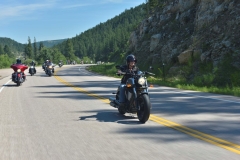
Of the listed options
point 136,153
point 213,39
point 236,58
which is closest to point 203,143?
point 136,153

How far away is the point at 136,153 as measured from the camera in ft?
19.6

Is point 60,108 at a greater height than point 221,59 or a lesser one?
lesser

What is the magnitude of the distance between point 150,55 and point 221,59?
14549 mm

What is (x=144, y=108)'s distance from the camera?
28.4ft

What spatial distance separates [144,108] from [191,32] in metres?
24.2

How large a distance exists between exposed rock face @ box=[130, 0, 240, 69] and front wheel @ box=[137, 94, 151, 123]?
13605 mm

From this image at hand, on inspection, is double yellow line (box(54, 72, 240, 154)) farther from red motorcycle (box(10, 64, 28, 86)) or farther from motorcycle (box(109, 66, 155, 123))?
red motorcycle (box(10, 64, 28, 86))

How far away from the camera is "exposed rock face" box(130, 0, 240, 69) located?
24.2 m

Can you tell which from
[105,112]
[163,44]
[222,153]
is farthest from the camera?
[163,44]

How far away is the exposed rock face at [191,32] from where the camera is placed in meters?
24.2

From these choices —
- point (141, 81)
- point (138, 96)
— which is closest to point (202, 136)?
point (138, 96)

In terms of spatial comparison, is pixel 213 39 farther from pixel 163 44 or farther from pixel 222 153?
pixel 222 153

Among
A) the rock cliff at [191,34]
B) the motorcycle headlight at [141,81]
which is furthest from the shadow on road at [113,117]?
the rock cliff at [191,34]

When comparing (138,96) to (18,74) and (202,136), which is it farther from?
(18,74)
